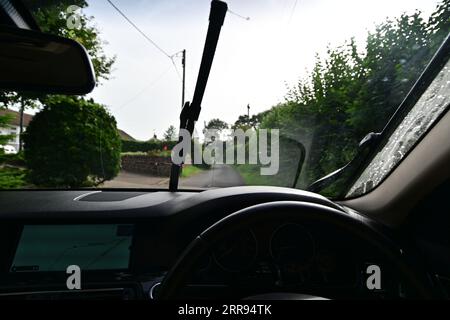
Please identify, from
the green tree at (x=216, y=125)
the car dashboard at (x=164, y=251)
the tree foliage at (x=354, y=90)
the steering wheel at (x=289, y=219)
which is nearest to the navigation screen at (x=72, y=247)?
the car dashboard at (x=164, y=251)

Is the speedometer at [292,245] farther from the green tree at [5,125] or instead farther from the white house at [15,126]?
the green tree at [5,125]

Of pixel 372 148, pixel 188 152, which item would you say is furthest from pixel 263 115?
pixel 372 148

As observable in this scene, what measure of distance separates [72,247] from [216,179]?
1.56 metres

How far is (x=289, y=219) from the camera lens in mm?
1294

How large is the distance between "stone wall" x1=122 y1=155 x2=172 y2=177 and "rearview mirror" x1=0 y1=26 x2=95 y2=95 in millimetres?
1429

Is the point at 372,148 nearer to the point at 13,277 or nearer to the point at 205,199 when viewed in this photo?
the point at 205,199

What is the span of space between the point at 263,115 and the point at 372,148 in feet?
4.88

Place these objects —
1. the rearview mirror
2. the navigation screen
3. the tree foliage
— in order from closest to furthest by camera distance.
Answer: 1. the rearview mirror
2. the navigation screen
3. the tree foliage

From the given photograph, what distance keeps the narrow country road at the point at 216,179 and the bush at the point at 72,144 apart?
1072 mm

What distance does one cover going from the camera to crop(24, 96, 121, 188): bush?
384 cm

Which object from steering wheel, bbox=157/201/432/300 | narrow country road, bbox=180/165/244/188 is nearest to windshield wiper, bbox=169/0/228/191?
narrow country road, bbox=180/165/244/188

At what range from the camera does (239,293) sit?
182cm

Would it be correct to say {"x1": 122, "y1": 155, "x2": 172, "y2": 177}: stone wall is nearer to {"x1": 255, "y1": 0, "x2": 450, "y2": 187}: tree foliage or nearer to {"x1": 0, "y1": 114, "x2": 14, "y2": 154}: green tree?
{"x1": 255, "y1": 0, "x2": 450, "y2": 187}: tree foliage

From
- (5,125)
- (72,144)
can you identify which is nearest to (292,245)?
(72,144)
